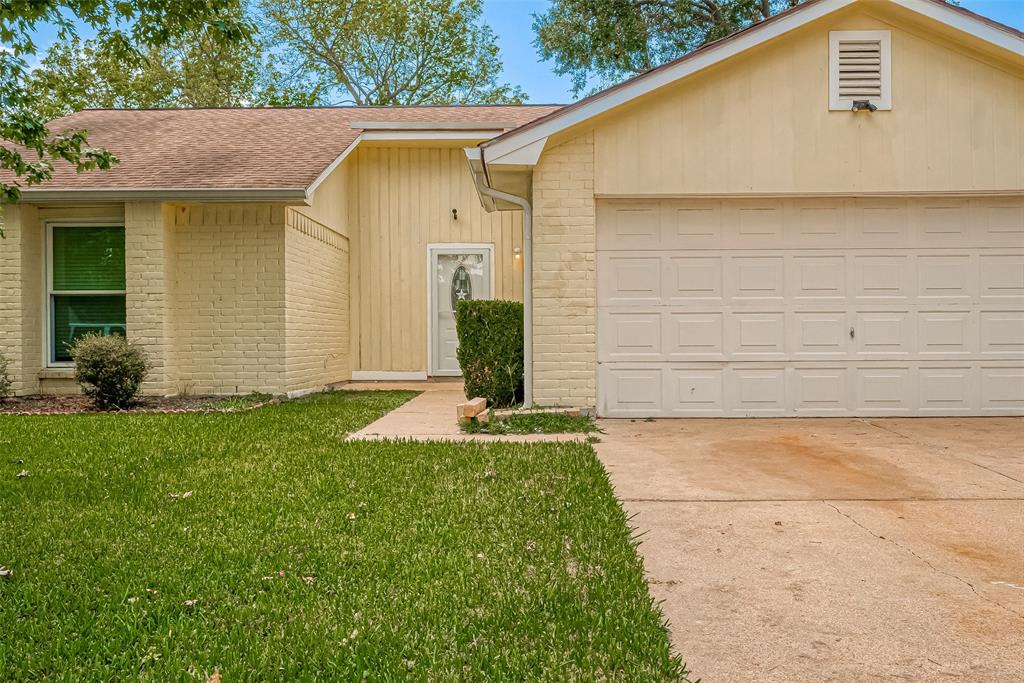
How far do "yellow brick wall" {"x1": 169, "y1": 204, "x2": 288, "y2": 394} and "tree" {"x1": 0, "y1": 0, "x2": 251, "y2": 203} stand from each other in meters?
2.56

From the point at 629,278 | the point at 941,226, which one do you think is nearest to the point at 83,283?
the point at 629,278

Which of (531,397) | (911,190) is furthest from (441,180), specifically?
(911,190)

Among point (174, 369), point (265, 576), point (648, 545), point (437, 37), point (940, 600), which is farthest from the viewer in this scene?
point (437, 37)

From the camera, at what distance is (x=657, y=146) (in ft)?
24.6

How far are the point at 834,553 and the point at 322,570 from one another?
2314 mm

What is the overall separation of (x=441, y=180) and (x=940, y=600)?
11.1 meters

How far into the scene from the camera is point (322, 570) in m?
3.10

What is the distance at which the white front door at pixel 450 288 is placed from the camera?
12797 mm

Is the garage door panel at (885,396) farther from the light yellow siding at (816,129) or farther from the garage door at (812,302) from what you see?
the light yellow siding at (816,129)

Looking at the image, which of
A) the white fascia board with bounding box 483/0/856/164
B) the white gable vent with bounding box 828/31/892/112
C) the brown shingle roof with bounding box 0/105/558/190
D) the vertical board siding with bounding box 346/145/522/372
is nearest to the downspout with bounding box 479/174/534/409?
the white fascia board with bounding box 483/0/856/164

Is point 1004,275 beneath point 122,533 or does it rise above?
above

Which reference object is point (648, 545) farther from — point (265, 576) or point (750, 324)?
point (750, 324)

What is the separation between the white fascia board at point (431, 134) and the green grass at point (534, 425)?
644cm

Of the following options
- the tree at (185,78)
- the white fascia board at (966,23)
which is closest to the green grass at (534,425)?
the white fascia board at (966,23)
